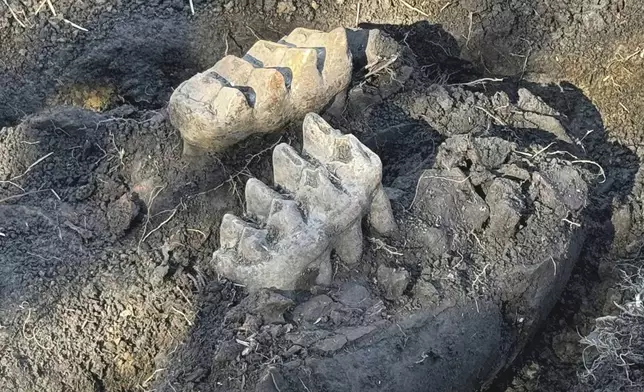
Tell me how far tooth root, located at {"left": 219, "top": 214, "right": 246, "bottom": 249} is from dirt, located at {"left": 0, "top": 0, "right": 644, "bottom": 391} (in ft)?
0.37

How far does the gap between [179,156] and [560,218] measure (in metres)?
1.11

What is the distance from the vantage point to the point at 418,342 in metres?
2.05

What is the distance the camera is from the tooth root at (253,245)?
2.04m

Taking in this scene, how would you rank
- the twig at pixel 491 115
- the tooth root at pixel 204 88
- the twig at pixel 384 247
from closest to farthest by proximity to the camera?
the twig at pixel 384 247, the tooth root at pixel 204 88, the twig at pixel 491 115

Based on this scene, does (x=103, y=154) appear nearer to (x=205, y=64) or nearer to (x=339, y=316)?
(x=205, y=64)

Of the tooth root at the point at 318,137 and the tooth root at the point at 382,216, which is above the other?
the tooth root at the point at 318,137

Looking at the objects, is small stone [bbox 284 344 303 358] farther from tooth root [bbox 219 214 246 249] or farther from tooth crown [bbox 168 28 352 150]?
tooth crown [bbox 168 28 352 150]

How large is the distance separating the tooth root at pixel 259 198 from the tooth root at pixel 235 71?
32 cm

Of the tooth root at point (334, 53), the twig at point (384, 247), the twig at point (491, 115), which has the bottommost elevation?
the twig at point (384, 247)

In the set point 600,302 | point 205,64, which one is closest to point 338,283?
point 600,302

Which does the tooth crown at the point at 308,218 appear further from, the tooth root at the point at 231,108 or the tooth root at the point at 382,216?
the tooth root at the point at 231,108

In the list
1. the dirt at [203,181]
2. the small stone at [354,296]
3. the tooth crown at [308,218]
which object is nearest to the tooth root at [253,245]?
→ the tooth crown at [308,218]

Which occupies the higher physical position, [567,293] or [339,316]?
[339,316]

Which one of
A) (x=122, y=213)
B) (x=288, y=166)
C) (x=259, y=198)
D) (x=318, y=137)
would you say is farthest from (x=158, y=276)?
(x=318, y=137)
